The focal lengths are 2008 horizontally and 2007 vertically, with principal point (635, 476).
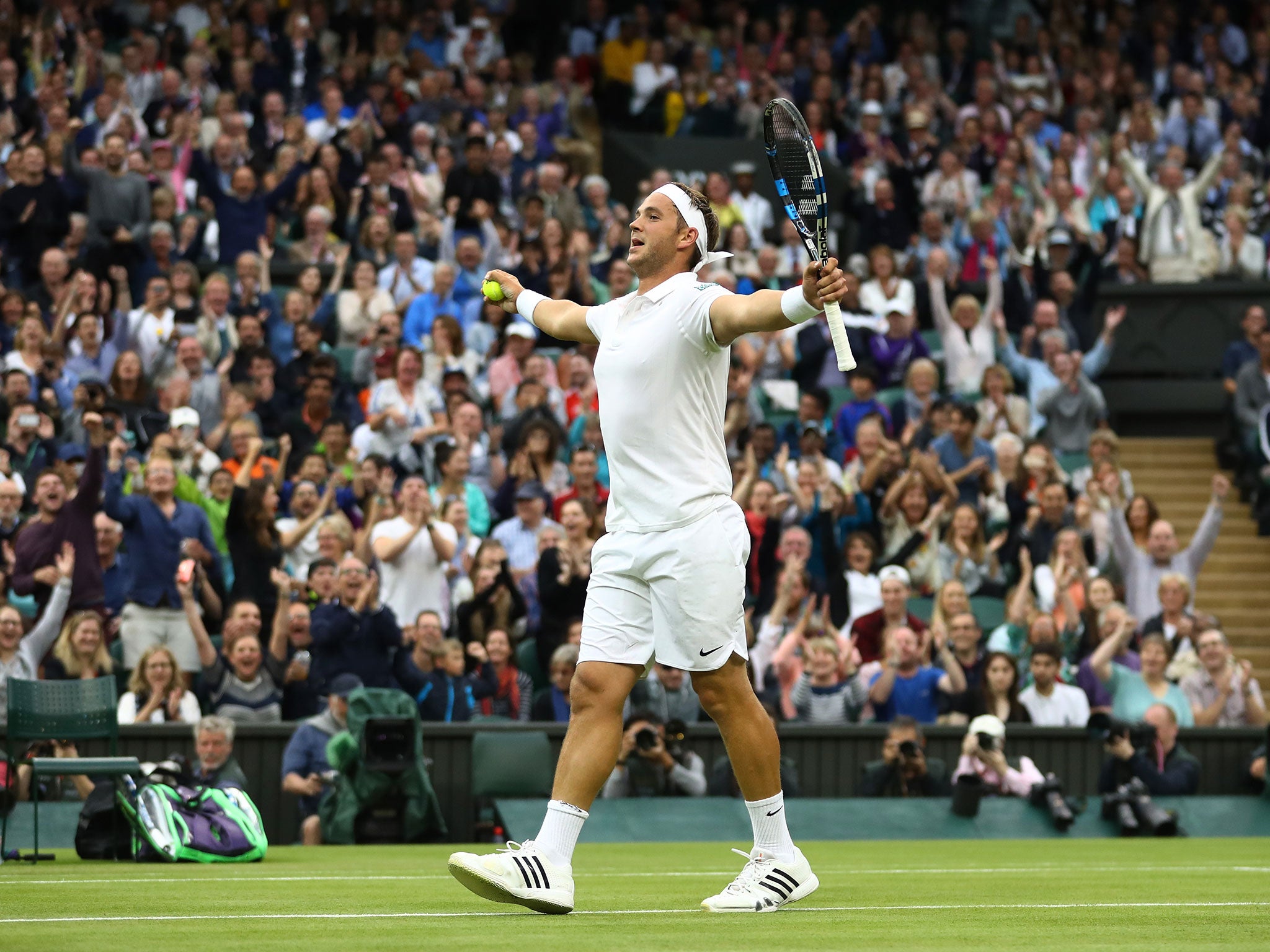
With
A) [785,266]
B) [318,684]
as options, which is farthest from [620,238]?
[318,684]

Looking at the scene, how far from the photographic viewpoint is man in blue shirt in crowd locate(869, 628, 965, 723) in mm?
14109

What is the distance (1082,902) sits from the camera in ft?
23.4

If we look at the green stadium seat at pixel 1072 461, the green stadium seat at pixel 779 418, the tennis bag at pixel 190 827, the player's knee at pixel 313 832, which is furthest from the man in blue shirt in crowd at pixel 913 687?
the tennis bag at pixel 190 827

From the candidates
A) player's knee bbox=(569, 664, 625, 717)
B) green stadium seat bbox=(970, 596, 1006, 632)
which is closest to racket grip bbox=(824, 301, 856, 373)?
player's knee bbox=(569, 664, 625, 717)

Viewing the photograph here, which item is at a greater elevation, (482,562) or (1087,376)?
(1087,376)

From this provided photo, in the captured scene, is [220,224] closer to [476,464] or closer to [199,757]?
[476,464]

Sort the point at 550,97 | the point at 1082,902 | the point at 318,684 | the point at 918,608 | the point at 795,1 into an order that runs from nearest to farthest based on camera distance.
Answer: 1. the point at 1082,902
2. the point at 318,684
3. the point at 918,608
4. the point at 550,97
5. the point at 795,1

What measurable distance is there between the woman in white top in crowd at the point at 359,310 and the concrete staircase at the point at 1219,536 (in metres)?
7.69

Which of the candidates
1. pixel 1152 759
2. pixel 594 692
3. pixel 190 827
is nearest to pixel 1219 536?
pixel 1152 759

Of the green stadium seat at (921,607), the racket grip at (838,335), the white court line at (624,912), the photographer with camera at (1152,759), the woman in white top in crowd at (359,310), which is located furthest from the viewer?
the woman in white top in crowd at (359,310)

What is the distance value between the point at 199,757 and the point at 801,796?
159 inches

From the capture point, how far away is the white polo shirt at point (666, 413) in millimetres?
6625

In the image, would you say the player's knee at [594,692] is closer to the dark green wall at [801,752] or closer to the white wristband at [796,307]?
the white wristband at [796,307]

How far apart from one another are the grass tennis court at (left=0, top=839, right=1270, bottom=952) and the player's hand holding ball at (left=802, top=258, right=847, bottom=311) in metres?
1.88
